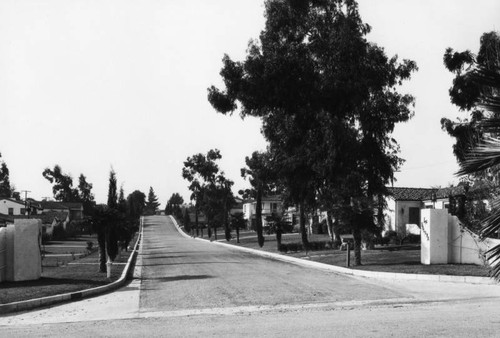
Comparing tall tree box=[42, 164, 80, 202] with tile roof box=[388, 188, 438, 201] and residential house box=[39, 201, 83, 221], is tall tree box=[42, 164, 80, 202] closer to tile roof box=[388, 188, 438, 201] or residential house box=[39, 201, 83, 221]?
residential house box=[39, 201, 83, 221]

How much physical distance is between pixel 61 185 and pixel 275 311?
15590cm

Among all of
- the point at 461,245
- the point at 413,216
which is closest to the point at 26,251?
the point at 461,245

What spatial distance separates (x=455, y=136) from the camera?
33.3 m

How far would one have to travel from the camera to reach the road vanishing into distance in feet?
32.8

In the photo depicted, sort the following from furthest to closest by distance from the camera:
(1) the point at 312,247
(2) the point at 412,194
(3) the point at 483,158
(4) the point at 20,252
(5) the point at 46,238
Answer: (5) the point at 46,238, (2) the point at 412,194, (1) the point at 312,247, (4) the point at 20,252, (3) the point at 483,158

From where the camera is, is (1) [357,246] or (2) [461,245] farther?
(1) [357,246]

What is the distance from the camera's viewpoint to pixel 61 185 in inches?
6284

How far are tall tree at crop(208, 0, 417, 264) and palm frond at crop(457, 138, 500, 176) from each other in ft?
62.1

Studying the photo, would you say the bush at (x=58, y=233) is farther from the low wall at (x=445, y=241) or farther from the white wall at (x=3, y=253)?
the low wall at (x=445, y=241)

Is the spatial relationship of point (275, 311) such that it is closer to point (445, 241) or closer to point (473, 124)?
point (445, 241)

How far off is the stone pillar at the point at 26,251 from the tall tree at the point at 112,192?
465 cm

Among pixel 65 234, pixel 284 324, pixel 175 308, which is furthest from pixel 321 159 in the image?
pixel 65 234

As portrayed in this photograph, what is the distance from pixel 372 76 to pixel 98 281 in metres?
15.8

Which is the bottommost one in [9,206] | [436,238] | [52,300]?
[52,300]
